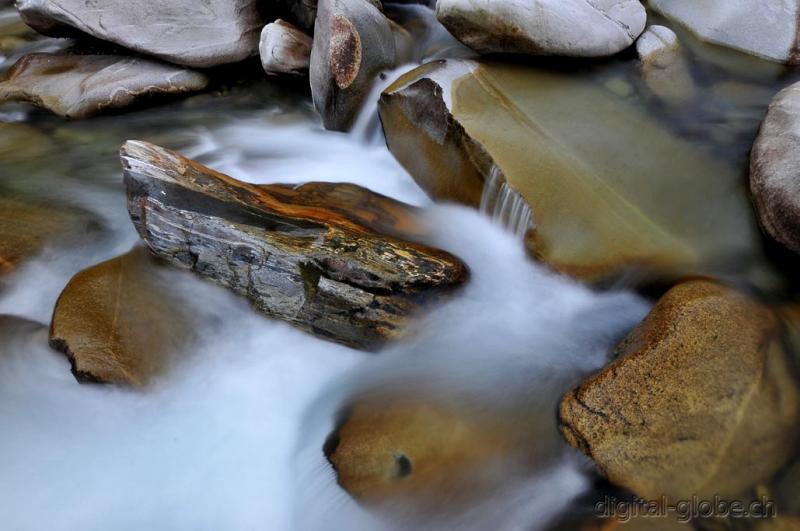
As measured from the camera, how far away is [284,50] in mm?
5812

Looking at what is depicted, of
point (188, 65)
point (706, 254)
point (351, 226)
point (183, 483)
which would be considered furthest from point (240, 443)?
point (188, 65)

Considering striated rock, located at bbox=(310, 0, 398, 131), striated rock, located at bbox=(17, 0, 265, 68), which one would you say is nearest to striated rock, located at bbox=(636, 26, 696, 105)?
striated rock, located at bbox=(310, 0, 398, 131)

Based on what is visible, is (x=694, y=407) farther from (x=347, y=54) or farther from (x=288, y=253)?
(x=347, y=54)

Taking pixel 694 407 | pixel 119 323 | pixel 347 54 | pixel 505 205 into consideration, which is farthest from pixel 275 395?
pixel 347 54

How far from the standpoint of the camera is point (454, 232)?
4.20 meters

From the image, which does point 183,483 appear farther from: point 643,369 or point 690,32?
point 690,32

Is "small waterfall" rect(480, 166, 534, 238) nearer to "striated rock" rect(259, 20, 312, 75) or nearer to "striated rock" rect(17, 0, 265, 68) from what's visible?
"striated rock" rect(259, 20, 312, 75)

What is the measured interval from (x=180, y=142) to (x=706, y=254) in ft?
15.8

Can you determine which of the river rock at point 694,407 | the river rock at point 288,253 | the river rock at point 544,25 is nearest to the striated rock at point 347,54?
the river rock at point 544,25

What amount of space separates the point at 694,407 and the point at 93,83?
21.1 feet

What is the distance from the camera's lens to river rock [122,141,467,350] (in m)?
3.55

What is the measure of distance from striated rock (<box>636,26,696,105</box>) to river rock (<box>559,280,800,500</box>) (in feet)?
6.98

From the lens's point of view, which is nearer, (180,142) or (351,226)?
(351,226)

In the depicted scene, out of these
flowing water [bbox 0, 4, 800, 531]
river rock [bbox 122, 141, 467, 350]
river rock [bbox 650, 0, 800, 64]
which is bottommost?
flowing water [bbox 0, 4, 800, 531]
